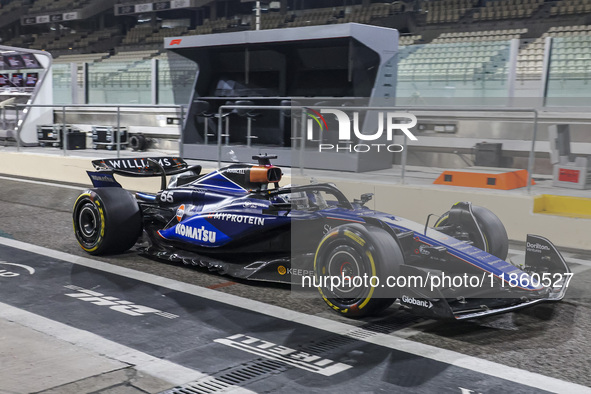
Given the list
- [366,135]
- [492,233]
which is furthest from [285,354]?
[366,135]

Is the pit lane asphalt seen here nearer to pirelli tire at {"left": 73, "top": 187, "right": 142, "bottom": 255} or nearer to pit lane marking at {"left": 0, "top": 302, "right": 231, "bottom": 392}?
pirelli tire at {"left": 73, "top": 187, "right": 142, "bottom": 255}

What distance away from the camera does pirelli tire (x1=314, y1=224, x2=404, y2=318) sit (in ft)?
13.8

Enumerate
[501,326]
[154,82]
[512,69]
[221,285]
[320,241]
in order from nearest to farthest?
1. [501,326]
2. [320,241]
3. [221,285]
4. [512,69]
5. [154,82]

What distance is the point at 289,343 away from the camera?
4023 millimetres

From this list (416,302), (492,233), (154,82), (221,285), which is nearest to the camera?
(416,302)

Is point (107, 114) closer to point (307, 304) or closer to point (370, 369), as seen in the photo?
point (307, 304)

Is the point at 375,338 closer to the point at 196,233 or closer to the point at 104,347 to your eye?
the point at 104,347

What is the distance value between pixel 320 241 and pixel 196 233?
147 cm

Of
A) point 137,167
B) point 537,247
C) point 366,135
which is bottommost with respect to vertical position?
point 537,247

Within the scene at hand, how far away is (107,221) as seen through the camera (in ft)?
20.0

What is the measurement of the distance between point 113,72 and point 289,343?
1370 centimetres

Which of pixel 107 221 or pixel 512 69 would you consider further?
pixel 512 69

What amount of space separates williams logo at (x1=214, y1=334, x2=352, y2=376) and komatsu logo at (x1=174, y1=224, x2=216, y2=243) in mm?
A: 1601

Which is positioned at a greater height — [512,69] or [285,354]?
[512,69]
